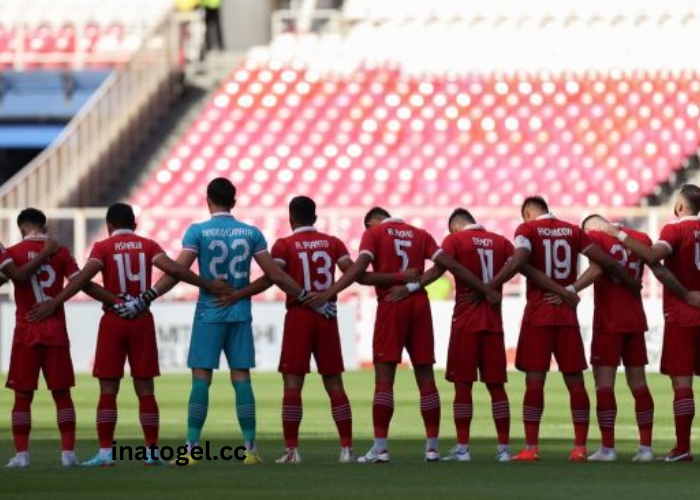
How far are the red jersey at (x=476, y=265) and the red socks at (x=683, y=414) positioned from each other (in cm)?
142

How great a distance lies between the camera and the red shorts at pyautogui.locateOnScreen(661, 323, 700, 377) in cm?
1438

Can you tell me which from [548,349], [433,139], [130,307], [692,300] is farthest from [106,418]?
[433,139]

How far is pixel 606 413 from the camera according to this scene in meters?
14.4

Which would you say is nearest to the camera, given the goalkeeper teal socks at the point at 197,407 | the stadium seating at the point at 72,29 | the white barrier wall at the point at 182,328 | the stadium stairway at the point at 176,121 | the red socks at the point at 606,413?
the goalkeeper teal socks at the point at 197,407

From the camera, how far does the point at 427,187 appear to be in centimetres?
3547

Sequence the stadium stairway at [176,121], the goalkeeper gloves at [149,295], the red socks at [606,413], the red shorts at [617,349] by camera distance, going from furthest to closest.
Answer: the stadium stairway at [176,121] < the red shorts at [617,349] < the red socks at [606,413] < the goalkeeper gloves at [149,295]

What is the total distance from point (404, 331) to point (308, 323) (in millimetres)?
739

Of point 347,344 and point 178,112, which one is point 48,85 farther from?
point 347,344

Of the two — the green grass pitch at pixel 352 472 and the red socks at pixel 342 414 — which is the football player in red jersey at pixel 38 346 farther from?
the red socks at pixel 342 414

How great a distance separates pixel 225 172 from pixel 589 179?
6628 mm

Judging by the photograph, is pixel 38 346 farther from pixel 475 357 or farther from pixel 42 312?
pixel 475 357

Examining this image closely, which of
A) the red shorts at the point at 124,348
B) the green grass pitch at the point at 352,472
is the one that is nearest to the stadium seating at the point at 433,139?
the green grass pitch at the point at 352,472

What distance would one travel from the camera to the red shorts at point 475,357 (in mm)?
14609

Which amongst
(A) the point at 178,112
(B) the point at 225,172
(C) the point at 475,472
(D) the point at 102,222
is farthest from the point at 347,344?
(C) the point at 475,472
